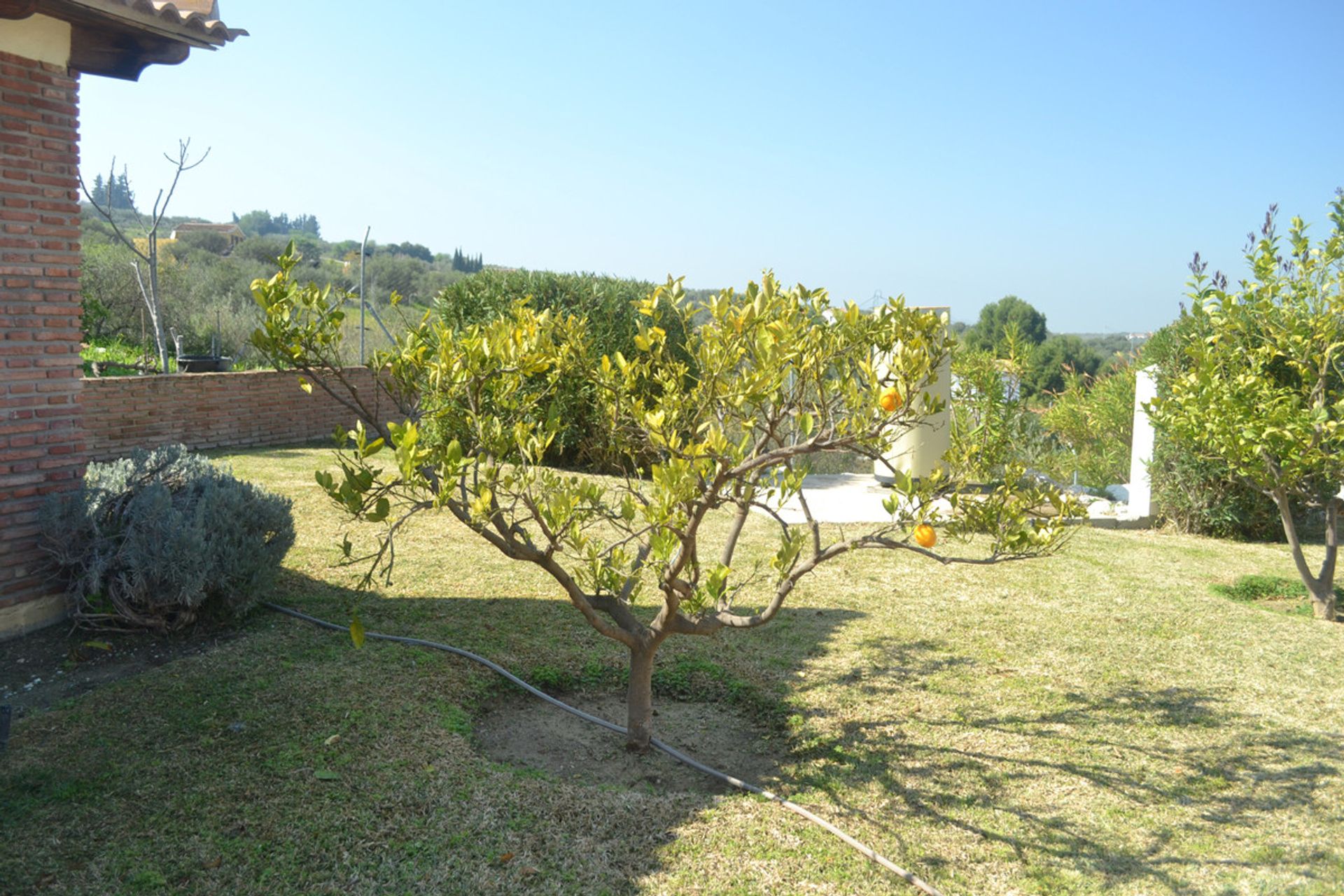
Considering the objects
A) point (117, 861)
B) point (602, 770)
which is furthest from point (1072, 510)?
point (117, 861)

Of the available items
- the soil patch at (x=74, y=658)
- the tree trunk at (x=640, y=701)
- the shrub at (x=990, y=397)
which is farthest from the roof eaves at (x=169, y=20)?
the shrub at (x=990, y=397)

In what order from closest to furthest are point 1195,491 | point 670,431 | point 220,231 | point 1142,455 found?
Answer: point 670,431 < point 1195,491 < point 1142,455 < point 220,231

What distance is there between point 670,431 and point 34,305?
3.52m

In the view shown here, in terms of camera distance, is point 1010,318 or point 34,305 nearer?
point 34,305

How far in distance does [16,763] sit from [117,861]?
36.7 inches

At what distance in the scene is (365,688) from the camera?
4.18m

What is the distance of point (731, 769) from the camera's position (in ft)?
12.8

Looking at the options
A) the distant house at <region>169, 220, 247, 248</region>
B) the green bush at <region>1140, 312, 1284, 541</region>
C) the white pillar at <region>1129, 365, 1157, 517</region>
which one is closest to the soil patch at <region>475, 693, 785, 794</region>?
the green bush at <region>1140, 312, 1284, 541</region>

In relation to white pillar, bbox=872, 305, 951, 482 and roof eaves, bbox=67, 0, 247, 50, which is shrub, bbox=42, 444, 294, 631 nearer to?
roof eaves, bbox=67, 0, 247, 50

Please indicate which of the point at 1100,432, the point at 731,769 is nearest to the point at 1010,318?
the point at 1100,432

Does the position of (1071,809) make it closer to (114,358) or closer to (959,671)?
(959,671)

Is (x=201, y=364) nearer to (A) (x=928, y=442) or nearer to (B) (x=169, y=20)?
(B) (x=169, y=20)

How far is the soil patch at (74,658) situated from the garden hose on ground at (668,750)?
0.63 m

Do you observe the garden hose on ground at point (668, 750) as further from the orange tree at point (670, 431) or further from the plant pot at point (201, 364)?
the plant pot at point (201, 364)
